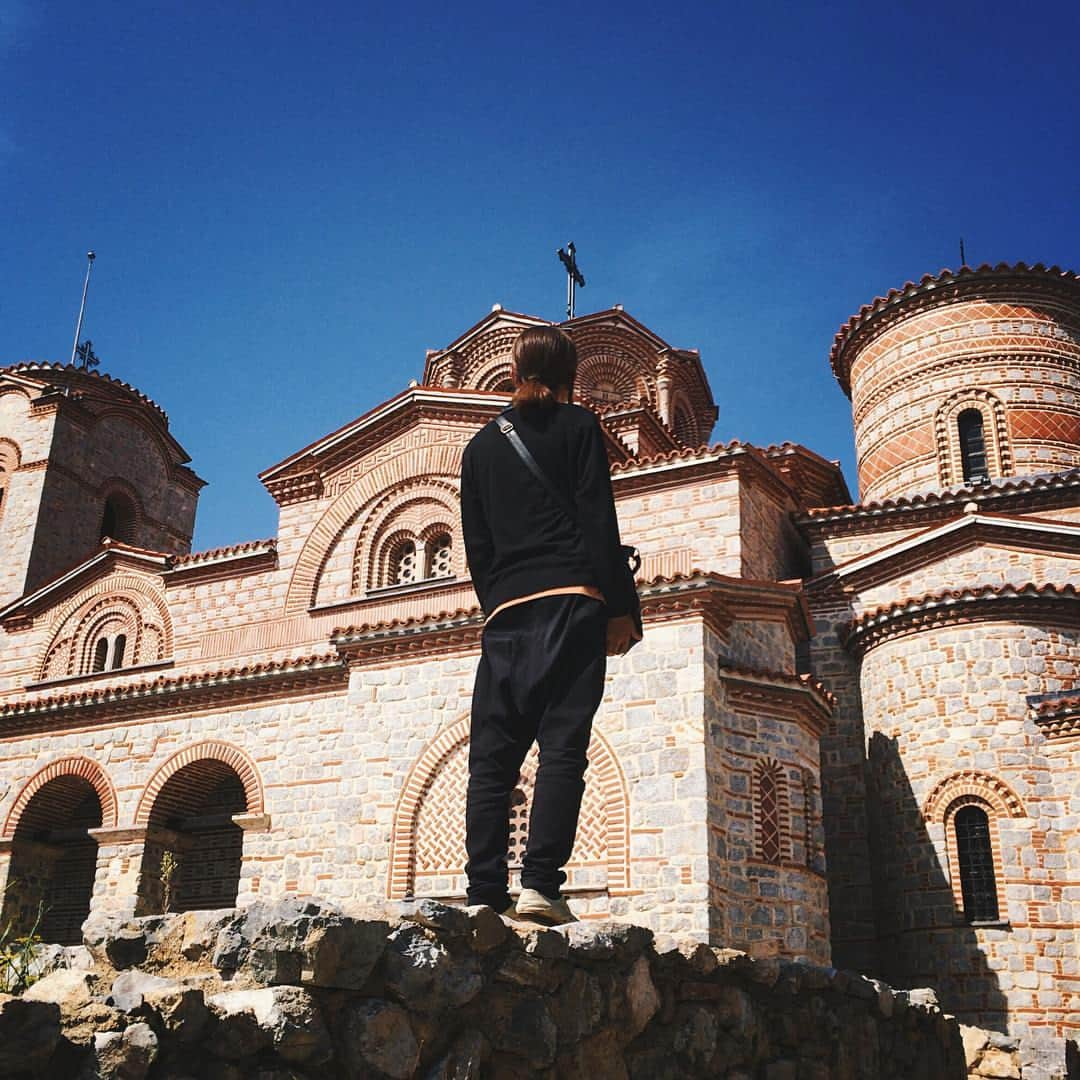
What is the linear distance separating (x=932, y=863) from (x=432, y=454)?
6.88m

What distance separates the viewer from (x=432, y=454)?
13656 mm

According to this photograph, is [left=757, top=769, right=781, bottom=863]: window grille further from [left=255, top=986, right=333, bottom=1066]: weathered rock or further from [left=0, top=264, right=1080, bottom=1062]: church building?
[left=255, top=986, right=333, bottom=1066]: weathered rock

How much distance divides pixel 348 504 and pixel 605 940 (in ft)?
37.0

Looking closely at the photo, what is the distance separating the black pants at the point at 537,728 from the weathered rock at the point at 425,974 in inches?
23.4

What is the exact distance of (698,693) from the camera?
31.4 feet

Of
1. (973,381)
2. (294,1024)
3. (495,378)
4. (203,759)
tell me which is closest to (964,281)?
(973,381)

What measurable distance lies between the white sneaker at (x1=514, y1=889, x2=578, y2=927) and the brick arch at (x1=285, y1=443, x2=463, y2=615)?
1059 centimetres

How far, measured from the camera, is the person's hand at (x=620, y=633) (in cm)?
338

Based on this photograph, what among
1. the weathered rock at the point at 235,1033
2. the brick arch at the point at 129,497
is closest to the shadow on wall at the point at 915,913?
the weathered rock at the point at 235,1033

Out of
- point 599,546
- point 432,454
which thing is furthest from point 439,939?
point 432,454

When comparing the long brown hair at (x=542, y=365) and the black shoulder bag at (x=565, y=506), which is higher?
the long brown hair at (x=542, y=365)

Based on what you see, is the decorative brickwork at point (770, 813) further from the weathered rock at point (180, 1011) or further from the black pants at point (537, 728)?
the weathered rock at point (180, 1011)

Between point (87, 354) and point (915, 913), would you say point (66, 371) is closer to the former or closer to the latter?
point (87, 354)

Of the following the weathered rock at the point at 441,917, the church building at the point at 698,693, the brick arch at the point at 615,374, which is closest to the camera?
the weathered rock at the point at 441,917
